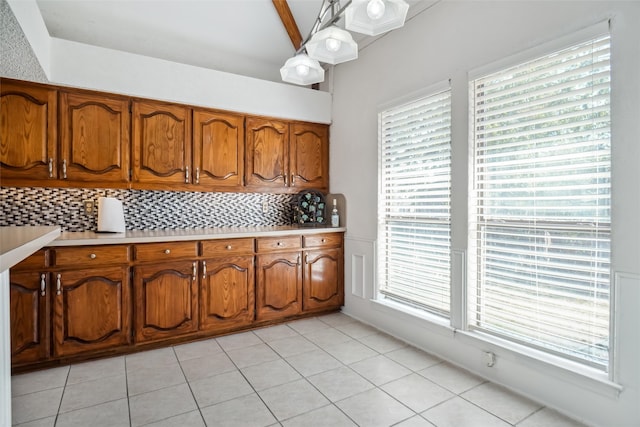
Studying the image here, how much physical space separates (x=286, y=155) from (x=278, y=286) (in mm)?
1379

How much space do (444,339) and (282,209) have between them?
7.34 feet

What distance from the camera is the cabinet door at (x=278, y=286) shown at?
3287mm

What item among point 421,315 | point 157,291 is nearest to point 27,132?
point 157,291

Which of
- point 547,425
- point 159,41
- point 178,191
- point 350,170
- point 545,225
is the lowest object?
point 547,425

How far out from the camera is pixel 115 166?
2.91 m

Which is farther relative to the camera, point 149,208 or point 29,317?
point 149,208

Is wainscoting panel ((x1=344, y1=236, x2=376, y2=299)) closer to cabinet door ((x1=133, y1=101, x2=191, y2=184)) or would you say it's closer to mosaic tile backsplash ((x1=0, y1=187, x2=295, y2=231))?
mosaic tile backsplash ((x1=0, y1=187, x2=295, y2=231))

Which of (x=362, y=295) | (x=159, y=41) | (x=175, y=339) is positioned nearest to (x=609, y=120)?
(x=362, y=295)

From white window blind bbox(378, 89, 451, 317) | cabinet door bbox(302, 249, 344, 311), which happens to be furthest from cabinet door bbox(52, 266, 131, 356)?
white window blind bbox(378, 89, 451, 317)

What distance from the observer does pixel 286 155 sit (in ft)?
12.3

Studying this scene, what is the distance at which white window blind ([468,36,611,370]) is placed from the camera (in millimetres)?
1804

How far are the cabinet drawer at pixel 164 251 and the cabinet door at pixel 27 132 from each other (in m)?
0.88

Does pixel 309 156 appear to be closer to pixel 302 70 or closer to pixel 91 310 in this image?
pixel 302 70

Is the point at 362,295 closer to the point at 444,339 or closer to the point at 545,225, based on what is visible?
Result: the point at 444,339
